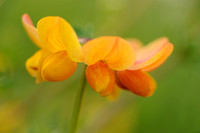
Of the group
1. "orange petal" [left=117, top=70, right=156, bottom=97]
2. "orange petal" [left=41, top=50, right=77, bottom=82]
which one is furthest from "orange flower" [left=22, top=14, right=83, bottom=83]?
"orange petal" [left=117, top=70, right=156, bottom=97]

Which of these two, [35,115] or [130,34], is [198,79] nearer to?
[130,34]

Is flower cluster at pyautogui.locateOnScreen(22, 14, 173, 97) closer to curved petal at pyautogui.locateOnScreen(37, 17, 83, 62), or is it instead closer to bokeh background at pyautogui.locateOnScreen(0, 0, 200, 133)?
curved petal at pyautogui.locateOnScreen(37, 17, 83, 62)

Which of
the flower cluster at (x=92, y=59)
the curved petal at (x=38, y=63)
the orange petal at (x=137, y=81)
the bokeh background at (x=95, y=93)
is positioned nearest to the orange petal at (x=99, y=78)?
the flower cluster at (x=92, y=59)

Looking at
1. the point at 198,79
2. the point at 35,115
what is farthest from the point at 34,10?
the point at 198,79

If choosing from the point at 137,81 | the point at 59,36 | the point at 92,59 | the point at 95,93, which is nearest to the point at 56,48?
the point at 59,36

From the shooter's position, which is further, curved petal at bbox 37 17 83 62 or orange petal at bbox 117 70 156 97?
orange petal at bbox 117 70 156 97

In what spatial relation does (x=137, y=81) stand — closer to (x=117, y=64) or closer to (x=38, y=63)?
(x=117, y=64)

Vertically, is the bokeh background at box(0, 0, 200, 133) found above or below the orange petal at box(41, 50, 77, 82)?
below
